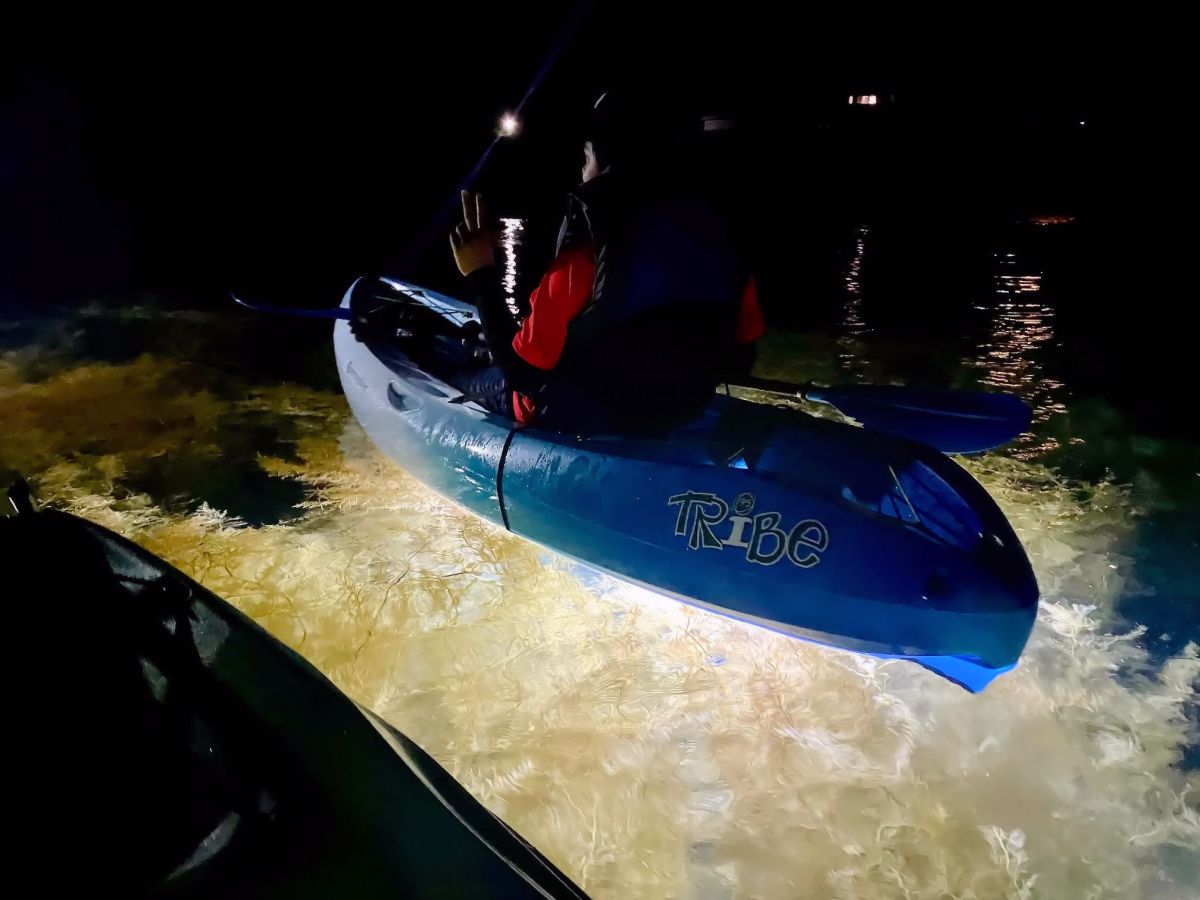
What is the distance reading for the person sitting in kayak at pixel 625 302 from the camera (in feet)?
8.34

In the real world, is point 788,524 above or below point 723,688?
above

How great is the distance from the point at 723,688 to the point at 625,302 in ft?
5.31

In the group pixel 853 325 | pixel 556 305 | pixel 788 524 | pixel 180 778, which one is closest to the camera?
pixel 180 778

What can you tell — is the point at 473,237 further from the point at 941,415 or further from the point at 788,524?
the point at 941,415

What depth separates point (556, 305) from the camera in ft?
9.11

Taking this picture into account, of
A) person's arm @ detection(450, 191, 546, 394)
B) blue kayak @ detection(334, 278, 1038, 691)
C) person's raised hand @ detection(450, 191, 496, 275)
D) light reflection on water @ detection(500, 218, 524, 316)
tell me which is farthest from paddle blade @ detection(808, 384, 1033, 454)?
light reflection on water @ detection(500, 218, 524, 316)

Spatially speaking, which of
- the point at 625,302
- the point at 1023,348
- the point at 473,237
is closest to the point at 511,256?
the point at 1023,348

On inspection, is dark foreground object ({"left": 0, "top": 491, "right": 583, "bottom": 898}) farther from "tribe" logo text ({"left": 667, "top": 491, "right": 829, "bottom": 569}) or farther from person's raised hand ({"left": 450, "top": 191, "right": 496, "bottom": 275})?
person's raised hand ({"left": 450, "top": 191, "right": 496, "bottom": 275})

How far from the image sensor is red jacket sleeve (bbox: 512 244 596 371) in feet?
8.83

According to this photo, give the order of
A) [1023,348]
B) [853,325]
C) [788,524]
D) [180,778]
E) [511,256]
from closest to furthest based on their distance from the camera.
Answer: [180,778] → [788,524] → [1023,348] → [853,325] → [511,256]

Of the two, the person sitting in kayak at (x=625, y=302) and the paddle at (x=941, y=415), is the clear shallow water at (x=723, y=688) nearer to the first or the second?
the paddle at (x=941, y=415)

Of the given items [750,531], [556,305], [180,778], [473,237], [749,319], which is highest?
[473,237]

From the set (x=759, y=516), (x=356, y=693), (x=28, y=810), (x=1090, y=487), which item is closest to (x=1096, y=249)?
(x=1090, y=487)

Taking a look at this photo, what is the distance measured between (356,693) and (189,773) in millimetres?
1567
